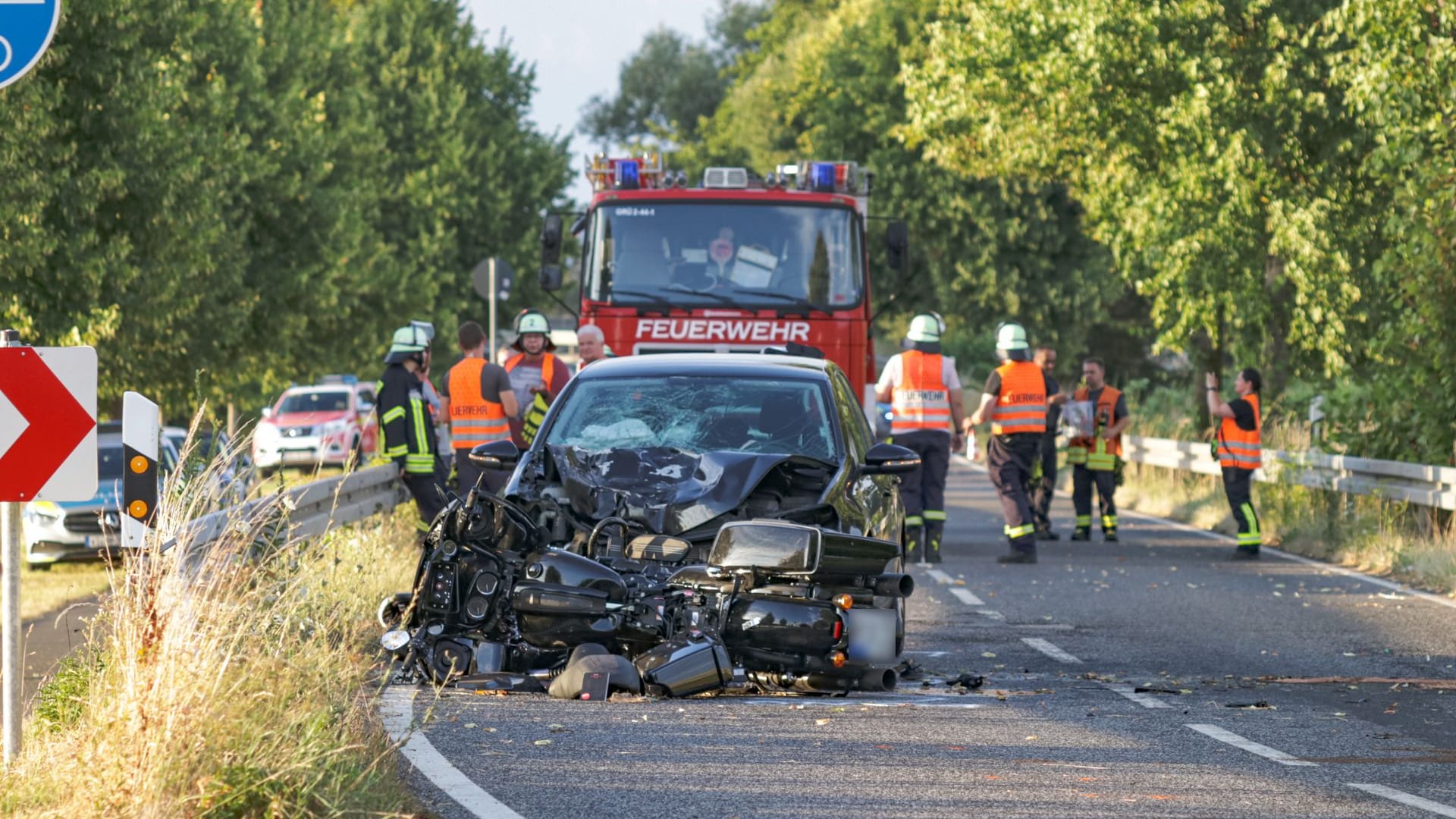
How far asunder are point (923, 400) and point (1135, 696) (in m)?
7.02

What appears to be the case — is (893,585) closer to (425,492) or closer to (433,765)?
(433,765)

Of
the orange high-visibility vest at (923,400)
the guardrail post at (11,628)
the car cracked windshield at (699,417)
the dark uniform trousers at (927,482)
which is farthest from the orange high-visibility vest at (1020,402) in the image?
the guardrail post at (11,628)

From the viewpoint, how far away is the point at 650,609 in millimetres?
8844

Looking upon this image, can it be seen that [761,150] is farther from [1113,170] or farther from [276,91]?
[1113,170]

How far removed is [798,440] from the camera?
1016 cm

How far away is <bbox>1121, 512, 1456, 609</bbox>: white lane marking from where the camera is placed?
555 inches

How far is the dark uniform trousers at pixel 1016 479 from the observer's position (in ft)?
54.5

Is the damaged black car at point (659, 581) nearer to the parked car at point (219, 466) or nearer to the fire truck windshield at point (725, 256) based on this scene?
the parked car at point (219, 466)

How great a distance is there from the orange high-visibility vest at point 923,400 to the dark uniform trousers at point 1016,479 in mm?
855

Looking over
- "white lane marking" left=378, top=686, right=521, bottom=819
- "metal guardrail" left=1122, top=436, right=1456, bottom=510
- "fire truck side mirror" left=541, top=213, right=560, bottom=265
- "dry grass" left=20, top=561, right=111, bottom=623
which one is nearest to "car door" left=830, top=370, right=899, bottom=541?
"white lane marking" left=378, top=686, right=521, bottom=819

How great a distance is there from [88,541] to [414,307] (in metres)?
23.0

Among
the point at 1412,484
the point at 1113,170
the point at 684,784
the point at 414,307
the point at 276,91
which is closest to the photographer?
the point at 684,784

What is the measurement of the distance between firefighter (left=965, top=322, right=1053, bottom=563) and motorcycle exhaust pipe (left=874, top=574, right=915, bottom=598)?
7.59 meters

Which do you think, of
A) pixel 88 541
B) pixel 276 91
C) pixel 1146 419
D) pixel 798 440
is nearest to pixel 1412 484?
pixel 798 440
